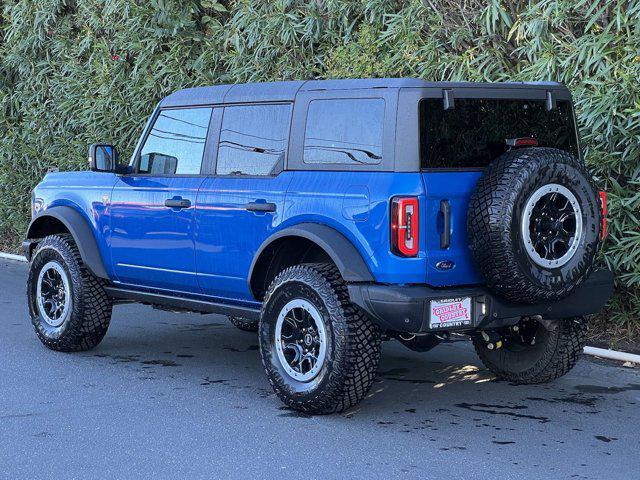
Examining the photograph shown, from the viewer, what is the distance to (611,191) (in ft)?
28.2

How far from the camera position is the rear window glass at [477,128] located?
19.8 feet

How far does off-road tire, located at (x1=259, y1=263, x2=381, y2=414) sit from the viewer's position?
6035mm

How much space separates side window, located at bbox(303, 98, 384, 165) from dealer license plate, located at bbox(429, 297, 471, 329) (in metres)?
0.86

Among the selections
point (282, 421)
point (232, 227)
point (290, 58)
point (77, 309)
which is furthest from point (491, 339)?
point (290, 58)

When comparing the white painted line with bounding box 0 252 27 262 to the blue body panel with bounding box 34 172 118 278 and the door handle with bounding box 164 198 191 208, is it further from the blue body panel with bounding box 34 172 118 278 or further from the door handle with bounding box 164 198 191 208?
the door handle with bounding box 164 198 191 208

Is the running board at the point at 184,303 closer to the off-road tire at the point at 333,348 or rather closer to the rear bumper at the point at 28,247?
the off-road tire at the point at 333,348

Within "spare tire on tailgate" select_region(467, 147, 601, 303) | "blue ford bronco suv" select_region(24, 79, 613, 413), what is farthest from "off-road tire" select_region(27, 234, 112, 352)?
"spare tire on tailgate" select_region(467, 147, 601, 303)

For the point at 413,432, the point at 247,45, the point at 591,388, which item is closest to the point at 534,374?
the point at 591,388

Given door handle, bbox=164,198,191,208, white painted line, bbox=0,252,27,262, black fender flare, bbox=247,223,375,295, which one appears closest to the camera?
black fender flare, bbox=247,223,375,295

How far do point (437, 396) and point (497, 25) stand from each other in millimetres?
3938

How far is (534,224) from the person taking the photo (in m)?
5.96

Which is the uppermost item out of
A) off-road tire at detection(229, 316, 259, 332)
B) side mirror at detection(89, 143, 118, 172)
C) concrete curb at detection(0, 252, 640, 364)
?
side mirror at detection(89, 143, 118, 172)

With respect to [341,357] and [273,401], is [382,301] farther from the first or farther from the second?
[273,401]

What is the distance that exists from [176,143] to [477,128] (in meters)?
2.28
